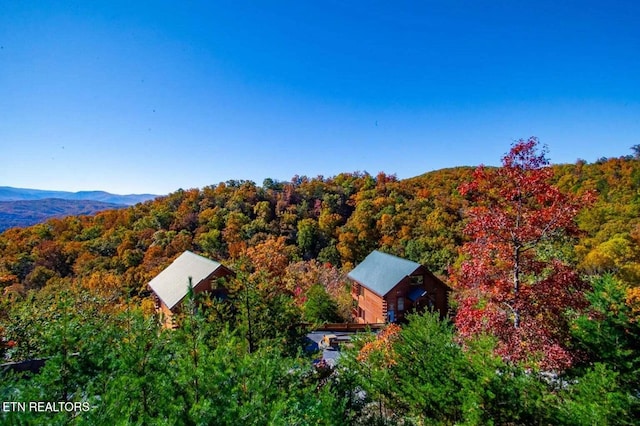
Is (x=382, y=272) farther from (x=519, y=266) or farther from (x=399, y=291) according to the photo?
(x=519, y=266)

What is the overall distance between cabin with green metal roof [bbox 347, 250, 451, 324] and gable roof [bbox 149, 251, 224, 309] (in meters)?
13.3

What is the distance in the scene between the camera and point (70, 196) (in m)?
142

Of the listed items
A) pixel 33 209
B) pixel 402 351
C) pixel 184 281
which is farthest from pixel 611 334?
pixel 33 209

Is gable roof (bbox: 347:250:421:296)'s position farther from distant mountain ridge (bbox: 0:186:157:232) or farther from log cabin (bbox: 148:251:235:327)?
distant mountain ridge (bbox: 0:186:157:232)

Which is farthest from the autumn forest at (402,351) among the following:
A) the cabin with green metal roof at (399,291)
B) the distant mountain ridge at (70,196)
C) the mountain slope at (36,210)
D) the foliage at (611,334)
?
the distant mountain ridge at (70,196)

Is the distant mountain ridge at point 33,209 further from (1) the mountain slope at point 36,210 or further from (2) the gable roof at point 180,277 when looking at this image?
(2) the gable roof at point 180,277

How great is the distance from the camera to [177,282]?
24.1 m

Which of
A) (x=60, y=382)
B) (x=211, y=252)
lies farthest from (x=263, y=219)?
(x=60, y=382)

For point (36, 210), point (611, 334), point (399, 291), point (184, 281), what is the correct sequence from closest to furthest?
point (611, 334)
point (184, 281)
point (399, 291)
point (36, 210)

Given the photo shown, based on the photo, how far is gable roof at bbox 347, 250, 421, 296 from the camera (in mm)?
27062

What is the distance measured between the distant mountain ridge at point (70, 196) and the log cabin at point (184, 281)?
10043cm

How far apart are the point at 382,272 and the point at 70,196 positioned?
162 metres

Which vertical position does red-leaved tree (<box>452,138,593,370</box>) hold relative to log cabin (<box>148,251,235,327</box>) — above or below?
above

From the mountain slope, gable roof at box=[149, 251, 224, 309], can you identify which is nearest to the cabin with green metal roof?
gable roof at box=[149, 251, 224, 309]
